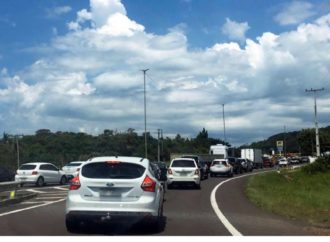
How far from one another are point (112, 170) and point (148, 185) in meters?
0.83

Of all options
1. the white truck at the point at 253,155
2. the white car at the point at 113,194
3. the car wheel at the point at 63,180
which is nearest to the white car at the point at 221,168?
the car wheel at the point at 63,180

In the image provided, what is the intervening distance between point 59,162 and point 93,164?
43.8 m

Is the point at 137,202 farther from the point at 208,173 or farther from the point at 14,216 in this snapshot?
the point at 208,173

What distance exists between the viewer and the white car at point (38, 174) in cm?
3625

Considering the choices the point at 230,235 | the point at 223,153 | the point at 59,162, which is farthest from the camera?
the point at 223,153

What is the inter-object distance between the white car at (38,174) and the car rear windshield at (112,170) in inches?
968

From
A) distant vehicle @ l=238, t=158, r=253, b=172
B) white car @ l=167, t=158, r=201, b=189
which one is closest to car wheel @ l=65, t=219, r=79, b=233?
white car @ l=167, t=158, r=201, b=189

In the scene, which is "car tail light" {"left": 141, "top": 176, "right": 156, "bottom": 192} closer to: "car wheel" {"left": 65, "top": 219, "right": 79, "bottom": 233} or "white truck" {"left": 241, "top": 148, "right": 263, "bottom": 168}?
"car wheel" {"left": 65, "top": 219, "right": 79, "bottom": 233}

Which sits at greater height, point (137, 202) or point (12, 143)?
point (12, 143)

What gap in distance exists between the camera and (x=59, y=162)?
181ft

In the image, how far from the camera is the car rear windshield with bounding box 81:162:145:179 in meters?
12.1

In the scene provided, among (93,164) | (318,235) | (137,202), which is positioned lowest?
(318,235)

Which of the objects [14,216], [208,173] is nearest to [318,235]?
[14,216]
